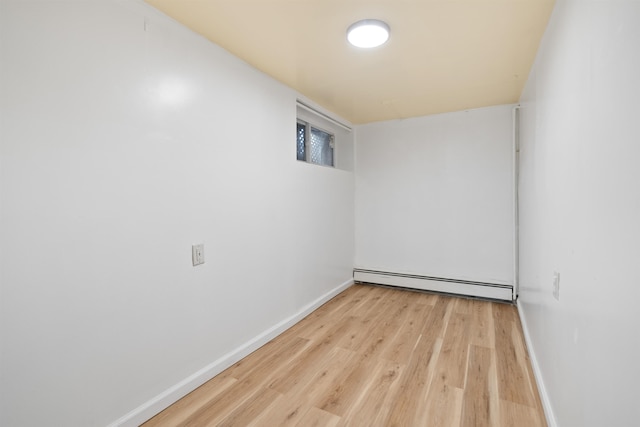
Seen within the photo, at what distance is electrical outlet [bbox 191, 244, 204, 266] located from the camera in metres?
1.91

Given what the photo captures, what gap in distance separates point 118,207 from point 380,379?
6.34ft

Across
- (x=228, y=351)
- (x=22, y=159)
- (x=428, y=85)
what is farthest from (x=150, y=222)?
(x=428, y=85)

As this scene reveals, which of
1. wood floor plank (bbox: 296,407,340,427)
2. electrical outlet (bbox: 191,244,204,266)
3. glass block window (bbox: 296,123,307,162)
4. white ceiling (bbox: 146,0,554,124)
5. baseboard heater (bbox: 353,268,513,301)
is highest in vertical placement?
white ceiling (bbox: 146,0,554,124)

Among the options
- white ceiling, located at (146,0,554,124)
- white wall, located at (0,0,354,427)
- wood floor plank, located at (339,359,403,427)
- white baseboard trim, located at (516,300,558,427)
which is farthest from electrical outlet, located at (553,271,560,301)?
white wall, located at (0,0,354,427)

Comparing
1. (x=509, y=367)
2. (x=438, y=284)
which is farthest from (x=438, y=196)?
(x=509, y=367)

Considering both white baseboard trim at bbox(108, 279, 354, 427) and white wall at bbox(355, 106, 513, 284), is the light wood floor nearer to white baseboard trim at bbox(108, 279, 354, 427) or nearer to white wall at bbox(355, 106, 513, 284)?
white baseboard trim at bbox(108, 279, 354, 427)

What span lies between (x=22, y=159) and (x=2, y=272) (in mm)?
451

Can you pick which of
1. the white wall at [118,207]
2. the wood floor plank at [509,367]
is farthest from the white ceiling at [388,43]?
the wood floor plank at [509,367]

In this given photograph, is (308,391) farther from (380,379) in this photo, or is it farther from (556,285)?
(556,285)

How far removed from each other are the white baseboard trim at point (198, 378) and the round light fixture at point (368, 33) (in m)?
2.35

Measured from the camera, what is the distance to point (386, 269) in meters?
4.12

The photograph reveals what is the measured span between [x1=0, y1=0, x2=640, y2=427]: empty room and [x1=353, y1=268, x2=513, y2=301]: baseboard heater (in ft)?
0.46

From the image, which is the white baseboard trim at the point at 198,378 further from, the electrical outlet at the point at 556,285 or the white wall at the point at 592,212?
the electrical outlet at the point at 556,285

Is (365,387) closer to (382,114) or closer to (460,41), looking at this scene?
(460,41)
